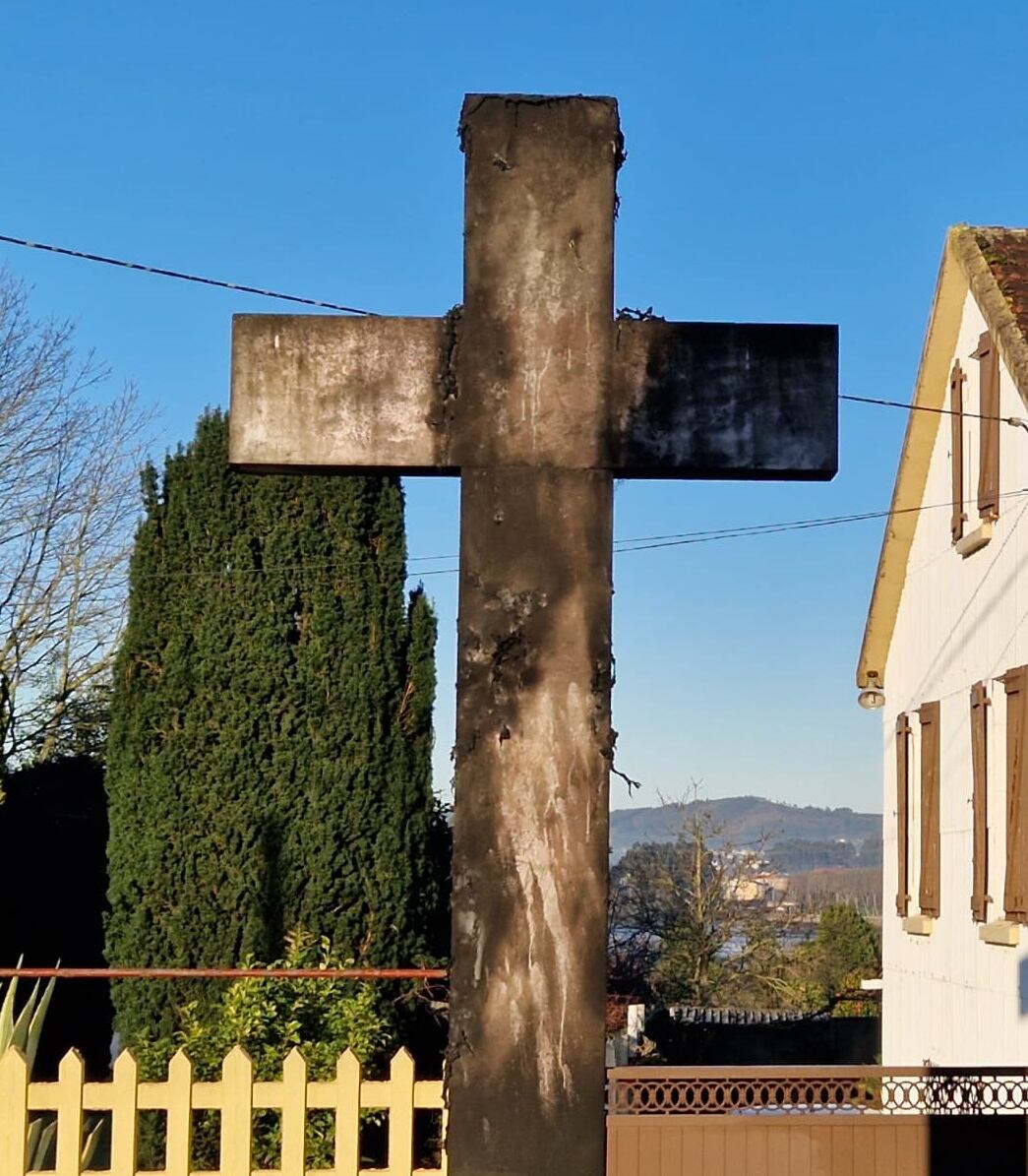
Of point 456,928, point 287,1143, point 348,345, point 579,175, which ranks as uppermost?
point 579,175

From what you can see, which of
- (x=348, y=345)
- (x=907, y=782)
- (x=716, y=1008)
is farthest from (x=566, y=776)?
(x=716, y=1008)

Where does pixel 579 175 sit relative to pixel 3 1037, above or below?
above

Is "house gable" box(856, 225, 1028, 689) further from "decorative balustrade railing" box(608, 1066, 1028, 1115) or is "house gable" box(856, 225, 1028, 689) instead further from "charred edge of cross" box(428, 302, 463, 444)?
"charred edge of cross" box(428, 302, 463, 444)

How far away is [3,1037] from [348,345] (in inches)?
200

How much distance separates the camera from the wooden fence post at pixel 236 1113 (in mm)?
6250

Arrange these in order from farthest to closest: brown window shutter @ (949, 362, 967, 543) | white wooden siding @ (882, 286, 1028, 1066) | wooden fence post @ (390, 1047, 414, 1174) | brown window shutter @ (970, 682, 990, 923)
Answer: brown window shutter @ (949, 362, 967, 543) < brown window shutter @ (970, 682, 990, 923) < white wooden siding @ (882, 286, 1028, 1066) < wooden fence post @ (390, 1047, 414, 1174)

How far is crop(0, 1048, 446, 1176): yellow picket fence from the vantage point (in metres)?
6.23

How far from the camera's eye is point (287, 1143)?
6332 millimetres

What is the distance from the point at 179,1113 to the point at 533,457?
3907mm

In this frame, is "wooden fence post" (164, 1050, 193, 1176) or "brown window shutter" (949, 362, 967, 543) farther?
"brown window shutter" (949, 362, 967, 543)

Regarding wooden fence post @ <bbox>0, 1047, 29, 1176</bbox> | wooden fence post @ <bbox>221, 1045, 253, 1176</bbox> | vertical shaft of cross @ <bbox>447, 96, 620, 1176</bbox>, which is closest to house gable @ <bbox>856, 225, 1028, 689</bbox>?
wooden fence post @ <bbox>221, 1045, 253, 1176</bbox>

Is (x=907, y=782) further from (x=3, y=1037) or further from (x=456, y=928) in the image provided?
(x=456, y=928)

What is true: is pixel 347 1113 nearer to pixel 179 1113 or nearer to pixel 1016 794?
pixel 179 1113

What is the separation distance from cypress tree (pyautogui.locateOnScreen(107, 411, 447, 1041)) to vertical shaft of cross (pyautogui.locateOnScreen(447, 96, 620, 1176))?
9798 millimetres
